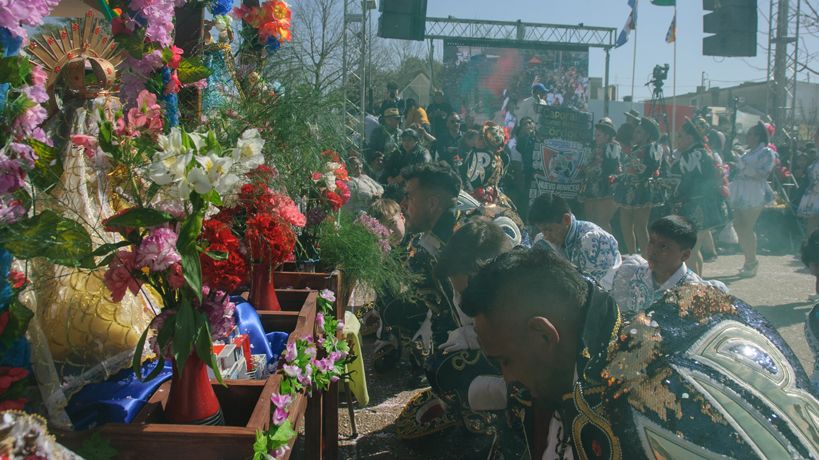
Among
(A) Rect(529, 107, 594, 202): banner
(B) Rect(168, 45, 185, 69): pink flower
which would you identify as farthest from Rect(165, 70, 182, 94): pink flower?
(A) Rect(529, 107, 594, 202): banner

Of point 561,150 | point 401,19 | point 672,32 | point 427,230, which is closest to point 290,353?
point 427,230

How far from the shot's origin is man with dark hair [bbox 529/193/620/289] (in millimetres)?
4301

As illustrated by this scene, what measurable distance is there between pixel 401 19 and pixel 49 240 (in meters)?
11.4

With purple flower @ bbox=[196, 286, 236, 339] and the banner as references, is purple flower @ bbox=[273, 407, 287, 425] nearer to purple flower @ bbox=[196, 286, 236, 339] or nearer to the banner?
→ purple flower @ bbox=[196, 286, 236, 339]

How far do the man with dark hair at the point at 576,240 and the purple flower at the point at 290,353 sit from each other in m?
2.31

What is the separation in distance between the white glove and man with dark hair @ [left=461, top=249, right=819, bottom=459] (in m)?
1.33

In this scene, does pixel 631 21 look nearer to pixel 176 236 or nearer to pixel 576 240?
pixel 576 240

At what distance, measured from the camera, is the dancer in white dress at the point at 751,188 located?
8.97 metres

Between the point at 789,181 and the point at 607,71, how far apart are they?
50.3 feet

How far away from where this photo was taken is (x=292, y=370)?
2.25 m

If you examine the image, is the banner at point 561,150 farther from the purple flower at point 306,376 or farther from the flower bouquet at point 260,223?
the purple flower at point 306,376

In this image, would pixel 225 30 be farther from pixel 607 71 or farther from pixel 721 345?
pixel 607 71

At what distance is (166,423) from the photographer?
1790 mm

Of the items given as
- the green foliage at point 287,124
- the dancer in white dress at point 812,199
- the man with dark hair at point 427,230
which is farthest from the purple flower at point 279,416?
the dancer in white dress at point 812,199
